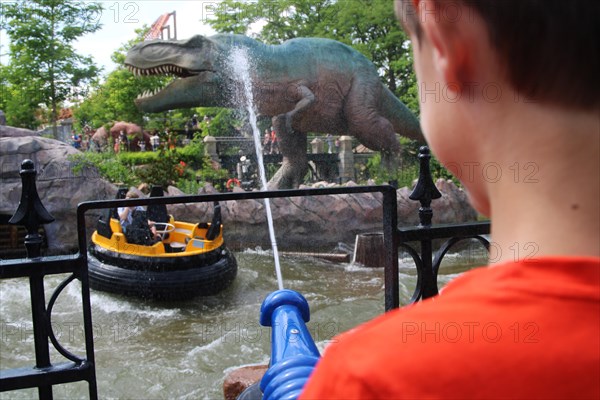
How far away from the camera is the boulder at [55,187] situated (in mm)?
10875

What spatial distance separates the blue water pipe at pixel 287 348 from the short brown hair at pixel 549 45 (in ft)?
1.36

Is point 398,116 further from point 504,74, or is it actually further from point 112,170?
point 504,74

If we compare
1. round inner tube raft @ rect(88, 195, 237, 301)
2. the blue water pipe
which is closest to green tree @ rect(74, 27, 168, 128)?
round inner tube raft @ rect(88, 195, 237, 301)

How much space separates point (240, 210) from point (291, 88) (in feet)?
8.42

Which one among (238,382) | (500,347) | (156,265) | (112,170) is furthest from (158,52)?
(500,347)

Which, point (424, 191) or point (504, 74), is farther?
point (424, 191)

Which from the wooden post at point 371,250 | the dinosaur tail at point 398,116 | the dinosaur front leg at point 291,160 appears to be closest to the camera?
the wooden post at point 371,250

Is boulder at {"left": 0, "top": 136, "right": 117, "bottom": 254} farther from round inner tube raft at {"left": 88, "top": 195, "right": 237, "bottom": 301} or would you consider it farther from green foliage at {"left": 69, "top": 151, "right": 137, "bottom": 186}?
round inner tube raft at {"left": 88, "top": 195, "right": 237, "bottom": 301}

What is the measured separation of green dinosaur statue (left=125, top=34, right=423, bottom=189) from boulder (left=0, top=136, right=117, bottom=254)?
193 centimetres

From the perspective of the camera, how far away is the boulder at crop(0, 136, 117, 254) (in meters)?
10.9

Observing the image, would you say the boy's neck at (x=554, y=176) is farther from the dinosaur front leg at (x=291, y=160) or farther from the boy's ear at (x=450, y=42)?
the dinosaur front leg at (x=291, y=160)

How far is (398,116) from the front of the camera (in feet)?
40.4

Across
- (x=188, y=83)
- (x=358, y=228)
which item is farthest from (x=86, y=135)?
(x=358, y=228)

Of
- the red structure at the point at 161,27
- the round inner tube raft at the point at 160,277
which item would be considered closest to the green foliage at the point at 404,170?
the round inner tube raft at the point at 160,277
